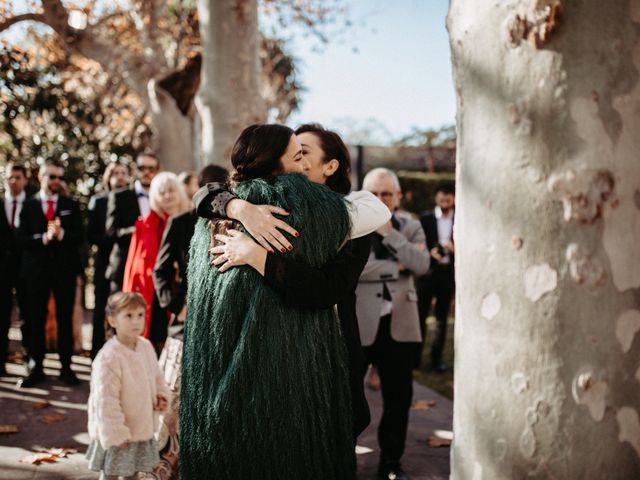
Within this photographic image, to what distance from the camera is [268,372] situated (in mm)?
2170

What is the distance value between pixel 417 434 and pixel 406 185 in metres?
11.7

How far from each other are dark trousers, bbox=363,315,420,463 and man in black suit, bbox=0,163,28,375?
4431 millimetres

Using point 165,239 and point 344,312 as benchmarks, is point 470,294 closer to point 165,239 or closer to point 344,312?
point 344,312

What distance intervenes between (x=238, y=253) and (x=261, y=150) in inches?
15.8

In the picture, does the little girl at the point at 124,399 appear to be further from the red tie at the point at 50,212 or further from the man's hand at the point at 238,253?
the red tie at the point at 50,212

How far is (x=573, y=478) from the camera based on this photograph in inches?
60.7

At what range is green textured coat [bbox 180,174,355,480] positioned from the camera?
2174 millimetres

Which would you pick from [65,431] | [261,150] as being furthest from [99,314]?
[261,150]

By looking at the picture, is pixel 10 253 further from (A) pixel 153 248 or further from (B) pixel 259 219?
(B) pixel 259 219

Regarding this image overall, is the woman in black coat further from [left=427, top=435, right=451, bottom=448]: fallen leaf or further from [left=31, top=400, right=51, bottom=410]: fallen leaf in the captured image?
[left=31, top=400, right=51, bottom=410]: fallen leaf

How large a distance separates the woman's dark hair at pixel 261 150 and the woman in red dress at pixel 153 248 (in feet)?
9.02

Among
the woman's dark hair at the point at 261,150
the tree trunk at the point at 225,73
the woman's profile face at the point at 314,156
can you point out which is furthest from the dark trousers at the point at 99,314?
the woman's dark hair at the point at 261,150

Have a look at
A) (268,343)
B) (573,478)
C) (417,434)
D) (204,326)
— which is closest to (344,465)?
(268,343)

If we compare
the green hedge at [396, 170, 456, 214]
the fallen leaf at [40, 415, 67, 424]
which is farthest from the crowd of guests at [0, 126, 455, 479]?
the green hedge at [396, 170, 456, 214]
